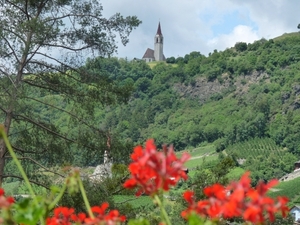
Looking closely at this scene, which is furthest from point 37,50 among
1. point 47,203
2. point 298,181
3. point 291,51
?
point 291,51

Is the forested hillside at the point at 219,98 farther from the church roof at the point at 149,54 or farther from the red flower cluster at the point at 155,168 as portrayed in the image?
the red flower cluster at the point at 155,168

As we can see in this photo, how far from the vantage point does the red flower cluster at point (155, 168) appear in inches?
43.1

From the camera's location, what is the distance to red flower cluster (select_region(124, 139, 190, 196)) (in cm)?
109

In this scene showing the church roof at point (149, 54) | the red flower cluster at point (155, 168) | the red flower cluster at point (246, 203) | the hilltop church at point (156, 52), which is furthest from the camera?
the church roof at point (149, 54)

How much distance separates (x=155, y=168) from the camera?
1101mm

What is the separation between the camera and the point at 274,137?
7488cm

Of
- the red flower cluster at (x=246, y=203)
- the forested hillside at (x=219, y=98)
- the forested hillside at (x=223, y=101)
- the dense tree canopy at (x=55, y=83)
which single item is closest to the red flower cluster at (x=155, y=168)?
the red flower cluster at (x=246, y=203)

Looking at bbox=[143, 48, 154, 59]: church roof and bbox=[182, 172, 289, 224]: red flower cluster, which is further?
bbox=[143, 48, 154, 59]: church roof

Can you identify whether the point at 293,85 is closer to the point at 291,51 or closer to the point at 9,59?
the point at 291,51

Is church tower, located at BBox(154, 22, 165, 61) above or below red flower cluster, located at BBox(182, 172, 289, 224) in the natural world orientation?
above

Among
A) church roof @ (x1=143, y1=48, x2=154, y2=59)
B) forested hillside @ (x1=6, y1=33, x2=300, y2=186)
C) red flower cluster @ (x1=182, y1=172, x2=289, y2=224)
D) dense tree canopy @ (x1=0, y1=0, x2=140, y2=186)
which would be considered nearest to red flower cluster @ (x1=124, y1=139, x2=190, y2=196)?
red flower cluster @ (x1=182, y1=172, x2=289, y2=224)

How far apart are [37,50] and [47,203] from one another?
7645 millimetres

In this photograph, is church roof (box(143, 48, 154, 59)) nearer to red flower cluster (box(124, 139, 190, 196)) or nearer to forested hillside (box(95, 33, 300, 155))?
forested hillside (box(95, 33, 300, 155))

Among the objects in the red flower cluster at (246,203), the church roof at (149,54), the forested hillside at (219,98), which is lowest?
the red flower cluster at (246,203)
